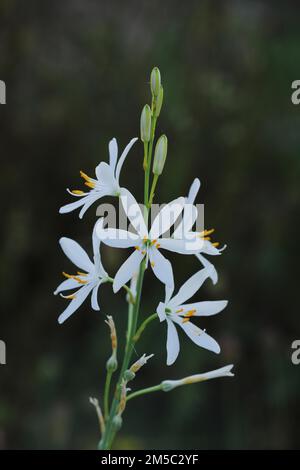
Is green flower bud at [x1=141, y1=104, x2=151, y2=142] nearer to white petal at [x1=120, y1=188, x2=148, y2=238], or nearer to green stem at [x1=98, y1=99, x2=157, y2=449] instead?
green stem at [x1=98, y1=99, x2=157, y2=449]

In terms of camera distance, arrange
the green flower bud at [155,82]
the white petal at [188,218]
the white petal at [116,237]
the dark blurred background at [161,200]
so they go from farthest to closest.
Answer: the dark blurred background at [161,200], the green flower bud at [155,82], the white petal at [188,218], the white petal at [116,237]

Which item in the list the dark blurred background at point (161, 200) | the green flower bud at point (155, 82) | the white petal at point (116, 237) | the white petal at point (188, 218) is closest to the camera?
the white petal at point (116, 237)

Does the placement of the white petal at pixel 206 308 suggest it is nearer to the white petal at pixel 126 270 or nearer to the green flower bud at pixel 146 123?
the white petal at pixel 126 270

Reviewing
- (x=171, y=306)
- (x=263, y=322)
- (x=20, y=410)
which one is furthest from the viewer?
(x=263, y=322)

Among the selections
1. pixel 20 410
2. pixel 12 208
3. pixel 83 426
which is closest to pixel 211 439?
pixel 83 426

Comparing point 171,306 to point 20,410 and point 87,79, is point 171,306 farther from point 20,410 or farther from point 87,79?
point 87,79

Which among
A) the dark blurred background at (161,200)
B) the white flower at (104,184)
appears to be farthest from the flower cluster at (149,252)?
the dark blurred background at (161,200)

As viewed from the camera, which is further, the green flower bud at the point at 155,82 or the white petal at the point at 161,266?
the green flower bud at the point at 155,82
